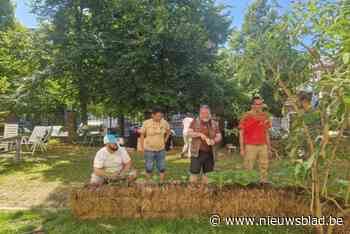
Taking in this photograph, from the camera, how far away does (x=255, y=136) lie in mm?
4555

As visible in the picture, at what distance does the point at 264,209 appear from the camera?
138 inches

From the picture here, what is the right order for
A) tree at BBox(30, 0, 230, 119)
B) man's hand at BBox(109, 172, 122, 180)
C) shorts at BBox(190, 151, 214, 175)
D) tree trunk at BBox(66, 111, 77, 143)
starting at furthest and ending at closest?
tree trunk at BBox(66, 111, 77, 143), tree at BBox(30, 0, 230, 119), shorts at BBox(190, 151, 214, 175), man's hand at BBox(109, 172, 122, 180)

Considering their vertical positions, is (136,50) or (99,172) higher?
(136,50)

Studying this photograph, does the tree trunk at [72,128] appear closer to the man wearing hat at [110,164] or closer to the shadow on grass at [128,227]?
the man wearing hat at [110,164]

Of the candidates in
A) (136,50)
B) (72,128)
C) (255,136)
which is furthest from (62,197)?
(72,128)

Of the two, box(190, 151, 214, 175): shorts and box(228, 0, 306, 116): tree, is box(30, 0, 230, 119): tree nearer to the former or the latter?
box(190, 151, 214, 175): shorts

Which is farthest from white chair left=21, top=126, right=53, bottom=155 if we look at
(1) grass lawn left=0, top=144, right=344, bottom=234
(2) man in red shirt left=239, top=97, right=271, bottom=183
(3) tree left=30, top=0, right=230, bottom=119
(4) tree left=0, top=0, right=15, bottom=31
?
(4) tree left=0, top=0, right=15, bottom=31

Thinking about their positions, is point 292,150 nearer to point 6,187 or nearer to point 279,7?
point 279,7

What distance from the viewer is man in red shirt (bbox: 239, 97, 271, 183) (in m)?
4.48

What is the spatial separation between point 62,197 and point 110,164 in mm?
1317

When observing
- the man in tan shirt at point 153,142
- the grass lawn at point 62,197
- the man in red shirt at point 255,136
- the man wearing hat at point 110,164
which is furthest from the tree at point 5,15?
the man in red shirt at point 255,136

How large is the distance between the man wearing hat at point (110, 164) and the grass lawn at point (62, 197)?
Result: 617mm

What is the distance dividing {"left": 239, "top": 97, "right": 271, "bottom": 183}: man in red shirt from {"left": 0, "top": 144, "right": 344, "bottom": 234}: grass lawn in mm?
249

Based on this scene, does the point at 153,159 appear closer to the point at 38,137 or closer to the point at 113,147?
the point at 113,147
